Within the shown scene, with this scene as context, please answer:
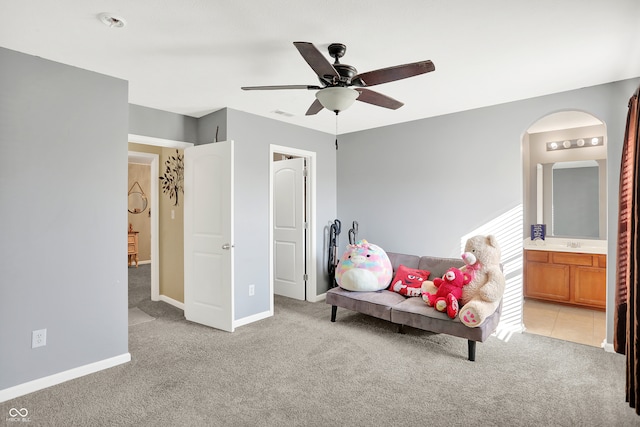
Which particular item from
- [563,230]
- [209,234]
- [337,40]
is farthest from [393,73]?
[563,230]

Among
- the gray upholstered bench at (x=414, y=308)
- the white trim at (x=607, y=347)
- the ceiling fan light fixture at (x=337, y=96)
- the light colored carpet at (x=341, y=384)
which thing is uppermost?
the ceiling fan light fixture at (x=337, y=96)

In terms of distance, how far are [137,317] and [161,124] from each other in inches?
92.3

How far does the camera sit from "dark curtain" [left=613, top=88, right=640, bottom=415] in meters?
1.80

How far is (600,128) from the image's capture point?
4391mm

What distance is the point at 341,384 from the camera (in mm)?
2572

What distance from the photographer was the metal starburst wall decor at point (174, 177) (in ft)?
14.9

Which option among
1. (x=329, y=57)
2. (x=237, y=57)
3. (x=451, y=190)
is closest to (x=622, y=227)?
(x=451, y=190)

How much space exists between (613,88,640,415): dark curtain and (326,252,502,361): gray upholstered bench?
0.92 m

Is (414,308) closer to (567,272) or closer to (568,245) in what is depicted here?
(567,272)

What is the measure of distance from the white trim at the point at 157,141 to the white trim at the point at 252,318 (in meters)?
2.14

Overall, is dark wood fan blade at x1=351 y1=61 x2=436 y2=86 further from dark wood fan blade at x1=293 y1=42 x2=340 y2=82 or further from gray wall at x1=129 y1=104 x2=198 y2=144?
gray wall at x1=129 y1=104 x2=198 y2=144

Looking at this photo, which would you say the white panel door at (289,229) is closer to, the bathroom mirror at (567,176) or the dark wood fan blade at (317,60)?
the dark wood fan blade at (317,60)

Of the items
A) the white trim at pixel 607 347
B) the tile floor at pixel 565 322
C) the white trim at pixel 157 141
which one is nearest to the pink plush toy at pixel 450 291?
the tile floor at pixel 565 322

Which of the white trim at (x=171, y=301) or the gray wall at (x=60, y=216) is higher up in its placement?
the gray wall at (x=60, y=216)
